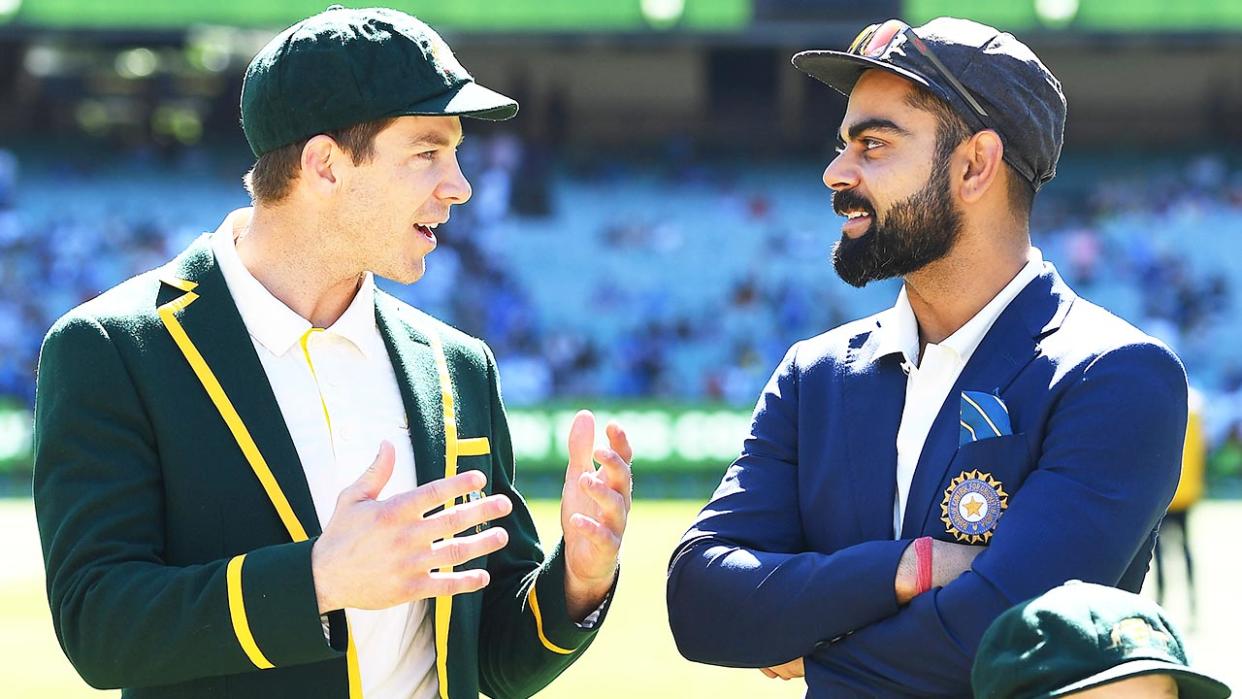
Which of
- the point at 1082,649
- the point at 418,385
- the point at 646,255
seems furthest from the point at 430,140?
the point at 646,255

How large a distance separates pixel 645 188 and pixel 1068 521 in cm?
2495

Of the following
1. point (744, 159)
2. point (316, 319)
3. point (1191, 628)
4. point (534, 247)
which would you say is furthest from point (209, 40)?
point (316, 319)

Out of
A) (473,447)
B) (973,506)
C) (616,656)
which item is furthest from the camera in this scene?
(616,656)

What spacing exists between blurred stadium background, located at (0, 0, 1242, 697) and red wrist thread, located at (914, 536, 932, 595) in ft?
54.0

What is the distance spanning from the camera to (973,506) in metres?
3.06

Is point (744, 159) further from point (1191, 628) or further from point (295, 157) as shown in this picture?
point (295, 157)

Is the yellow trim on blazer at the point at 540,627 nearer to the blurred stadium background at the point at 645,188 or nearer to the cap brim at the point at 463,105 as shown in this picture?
the cap brim at the point at 463,105

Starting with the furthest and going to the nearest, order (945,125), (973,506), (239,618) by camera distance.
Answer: (945,125), (973,506), (239,618)

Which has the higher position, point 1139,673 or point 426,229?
point 426,229

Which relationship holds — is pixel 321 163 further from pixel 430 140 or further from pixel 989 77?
pixel 989 77

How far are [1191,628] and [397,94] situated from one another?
31.7 feet

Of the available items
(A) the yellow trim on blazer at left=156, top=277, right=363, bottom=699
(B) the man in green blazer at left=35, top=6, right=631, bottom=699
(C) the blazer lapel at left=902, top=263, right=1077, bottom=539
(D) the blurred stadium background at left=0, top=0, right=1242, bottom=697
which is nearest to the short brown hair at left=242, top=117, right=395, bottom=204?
(B) the man in green blazer at left=35, top=6, right=631, bottom=699

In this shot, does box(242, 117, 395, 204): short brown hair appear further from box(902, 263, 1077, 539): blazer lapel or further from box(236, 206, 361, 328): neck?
box(902, 263, 1077, 539): blazer lapel

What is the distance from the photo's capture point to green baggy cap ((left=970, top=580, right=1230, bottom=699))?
2.25m
